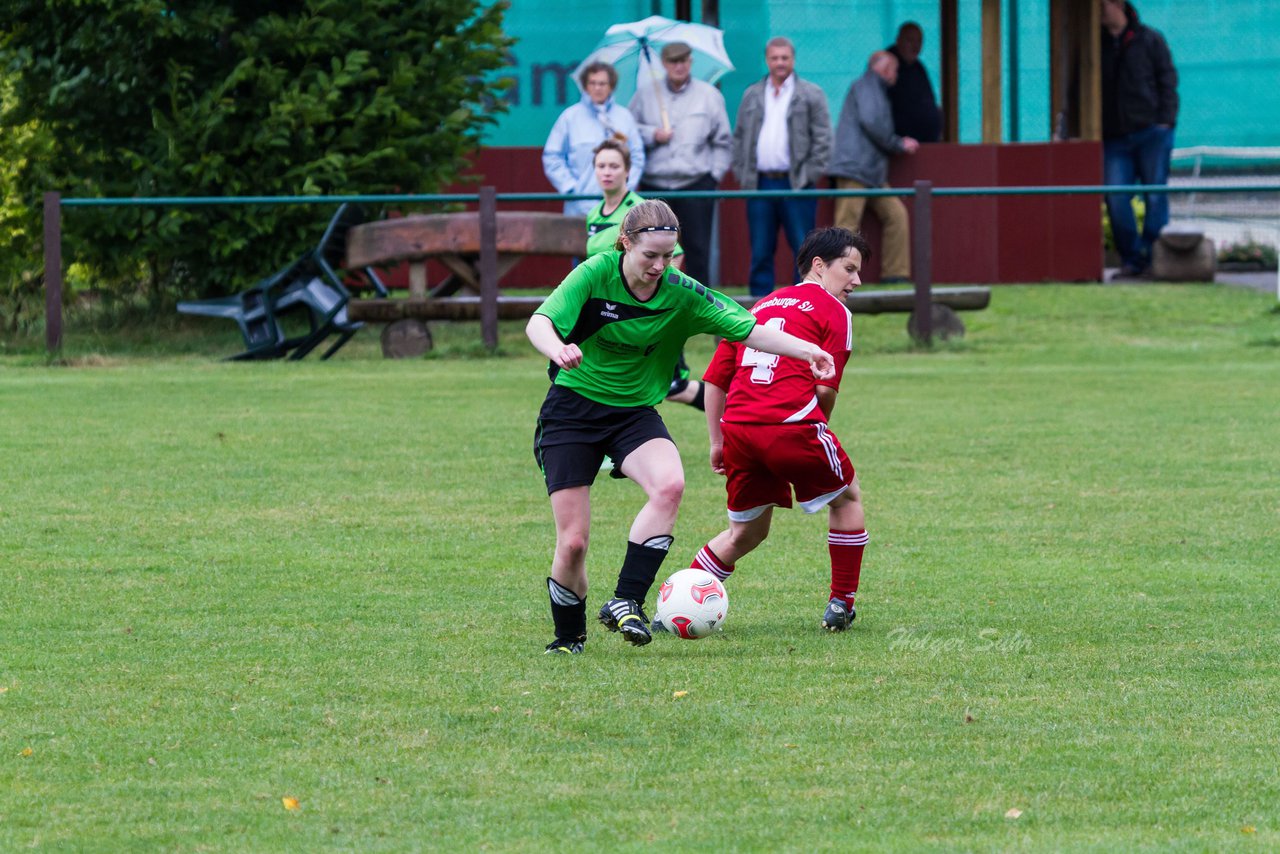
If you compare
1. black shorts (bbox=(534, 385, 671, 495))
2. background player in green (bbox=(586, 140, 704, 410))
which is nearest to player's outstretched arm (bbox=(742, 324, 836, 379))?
black shorts (bbox=(534, 385, 671, 495))

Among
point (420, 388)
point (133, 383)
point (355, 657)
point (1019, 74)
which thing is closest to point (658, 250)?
point (355, 657)

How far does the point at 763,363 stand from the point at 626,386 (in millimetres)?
535

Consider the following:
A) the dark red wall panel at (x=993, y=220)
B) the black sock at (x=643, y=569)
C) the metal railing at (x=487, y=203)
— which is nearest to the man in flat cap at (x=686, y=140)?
the metal railing at (x=487, y=203)

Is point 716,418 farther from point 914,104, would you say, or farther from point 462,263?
point 914,104

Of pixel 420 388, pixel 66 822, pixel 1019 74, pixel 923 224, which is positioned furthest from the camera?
pixel 1019 74

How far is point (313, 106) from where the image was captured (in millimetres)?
15578

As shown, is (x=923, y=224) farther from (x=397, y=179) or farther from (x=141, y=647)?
(x=141, y=647)

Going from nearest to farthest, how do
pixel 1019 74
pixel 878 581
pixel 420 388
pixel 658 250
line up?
pixel 658 250 < pixel 878 581 < pixel 420 388 < pixel 1019 74

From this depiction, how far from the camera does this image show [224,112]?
51.6 ft

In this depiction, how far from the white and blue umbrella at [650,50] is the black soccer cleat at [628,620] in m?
10.7

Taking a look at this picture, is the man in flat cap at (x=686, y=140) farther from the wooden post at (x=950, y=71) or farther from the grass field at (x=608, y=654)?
the wooden post at (x=950, y=71)

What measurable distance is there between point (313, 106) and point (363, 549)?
872 cm

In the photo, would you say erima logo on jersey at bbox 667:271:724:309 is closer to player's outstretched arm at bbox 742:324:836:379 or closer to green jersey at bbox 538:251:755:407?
green jersey at bbox 538:251:755:407

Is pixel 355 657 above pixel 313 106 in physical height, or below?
below
